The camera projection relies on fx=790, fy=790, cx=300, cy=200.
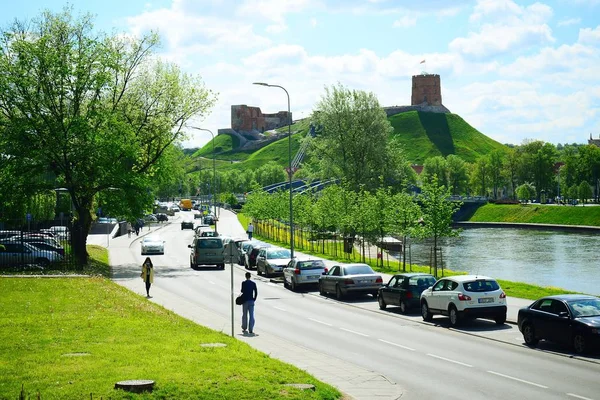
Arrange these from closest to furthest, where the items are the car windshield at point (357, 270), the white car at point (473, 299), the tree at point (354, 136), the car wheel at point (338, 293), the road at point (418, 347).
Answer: the road at point (418, 347) → the white car at point (473, 299) → the car wheel at point (338, 293) → the car windshield at point (357, 270) → the tree at point (354, 136)

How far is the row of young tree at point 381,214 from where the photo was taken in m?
41.1

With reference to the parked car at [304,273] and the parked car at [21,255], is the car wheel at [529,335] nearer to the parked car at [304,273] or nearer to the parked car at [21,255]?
the parked car at [304,273]

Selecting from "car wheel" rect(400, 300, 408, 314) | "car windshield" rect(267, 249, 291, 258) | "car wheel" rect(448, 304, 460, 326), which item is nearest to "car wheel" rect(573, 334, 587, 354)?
"car wheel" rect(448, 304, 460, 326)

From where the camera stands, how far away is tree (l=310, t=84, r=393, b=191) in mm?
79000

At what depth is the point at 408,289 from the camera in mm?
28031

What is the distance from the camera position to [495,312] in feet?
78.5

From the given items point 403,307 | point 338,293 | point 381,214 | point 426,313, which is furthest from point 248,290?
point 381,214

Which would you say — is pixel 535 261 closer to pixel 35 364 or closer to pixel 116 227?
pixel 116 227

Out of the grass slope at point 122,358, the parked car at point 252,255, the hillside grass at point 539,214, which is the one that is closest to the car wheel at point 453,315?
the grass slope at point 122,358

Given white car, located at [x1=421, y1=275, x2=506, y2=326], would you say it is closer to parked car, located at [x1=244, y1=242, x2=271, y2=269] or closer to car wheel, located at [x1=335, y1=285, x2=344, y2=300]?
car wheel, located at [x1=335, y1=285, x2=344, y2=300]

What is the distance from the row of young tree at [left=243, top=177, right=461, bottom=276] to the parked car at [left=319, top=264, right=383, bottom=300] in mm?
6372

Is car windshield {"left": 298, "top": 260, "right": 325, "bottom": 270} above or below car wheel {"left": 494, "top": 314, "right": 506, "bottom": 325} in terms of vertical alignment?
above

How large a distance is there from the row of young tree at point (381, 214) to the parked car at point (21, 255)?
19588mm

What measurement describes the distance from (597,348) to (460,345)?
371 centimetres
